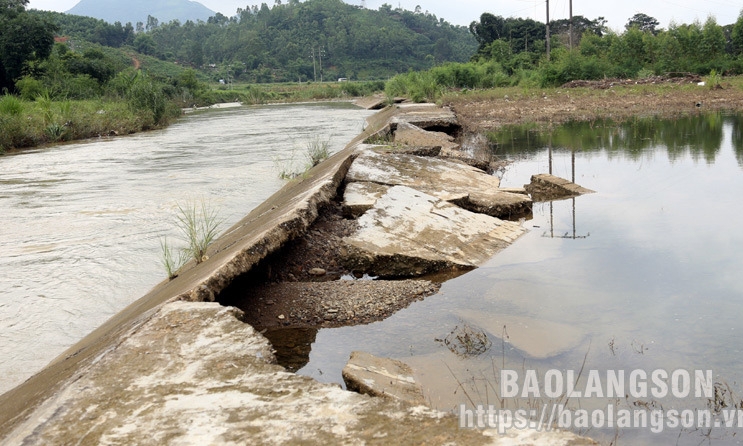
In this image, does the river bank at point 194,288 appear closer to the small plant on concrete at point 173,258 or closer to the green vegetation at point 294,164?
the small plant on concrete at point 173,258

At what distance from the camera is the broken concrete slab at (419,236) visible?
12.5ft

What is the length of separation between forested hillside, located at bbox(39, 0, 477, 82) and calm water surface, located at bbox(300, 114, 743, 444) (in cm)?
7975

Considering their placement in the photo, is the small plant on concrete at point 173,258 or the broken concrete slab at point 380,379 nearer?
the broken concrete slab at point 380,379

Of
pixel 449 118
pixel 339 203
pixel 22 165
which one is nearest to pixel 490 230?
pixel 339 203

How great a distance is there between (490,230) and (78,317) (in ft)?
9.26

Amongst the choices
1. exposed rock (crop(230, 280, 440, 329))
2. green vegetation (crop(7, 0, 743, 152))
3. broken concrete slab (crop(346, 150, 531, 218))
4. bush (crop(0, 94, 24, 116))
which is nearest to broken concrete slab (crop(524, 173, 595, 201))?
broken concrete slab (crop(346, 150, 531, 218))

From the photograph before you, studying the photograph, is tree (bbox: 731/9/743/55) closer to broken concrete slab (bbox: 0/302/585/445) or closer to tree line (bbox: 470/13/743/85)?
tree line (bbox: 470/13/743/85)

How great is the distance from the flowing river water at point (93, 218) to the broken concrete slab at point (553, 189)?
295 cm

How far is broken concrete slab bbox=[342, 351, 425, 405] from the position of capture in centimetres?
214

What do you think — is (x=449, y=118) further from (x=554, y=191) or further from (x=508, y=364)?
(x=508, y=364)

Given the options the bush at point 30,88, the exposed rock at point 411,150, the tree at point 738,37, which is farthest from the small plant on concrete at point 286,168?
the tree at point 738,37

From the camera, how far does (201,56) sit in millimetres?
90625

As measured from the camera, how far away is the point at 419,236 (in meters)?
4.18

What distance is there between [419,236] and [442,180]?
1786 mm
